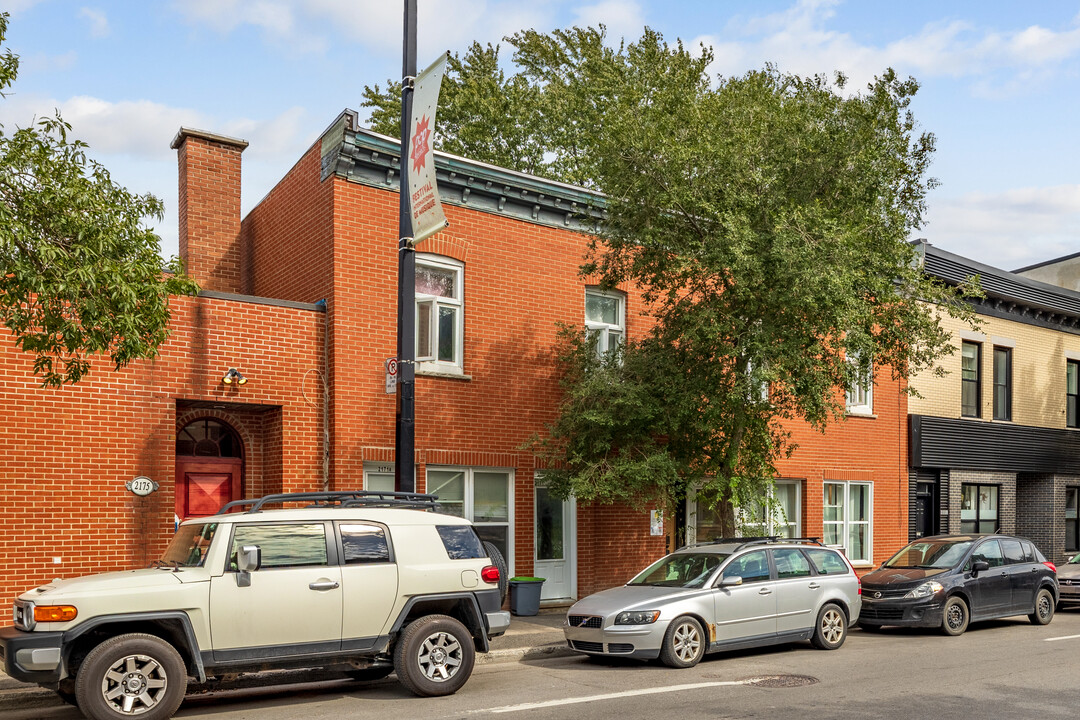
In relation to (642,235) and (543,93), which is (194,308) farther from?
(543,93)

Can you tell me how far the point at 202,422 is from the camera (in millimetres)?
15477

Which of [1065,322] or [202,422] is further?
[1065,322]

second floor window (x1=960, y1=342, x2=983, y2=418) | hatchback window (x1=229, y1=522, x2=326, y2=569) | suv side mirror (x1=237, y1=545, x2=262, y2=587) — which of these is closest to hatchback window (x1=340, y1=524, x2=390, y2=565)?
hatchback window (x1=229, y1=522, x2=326, y2=569)

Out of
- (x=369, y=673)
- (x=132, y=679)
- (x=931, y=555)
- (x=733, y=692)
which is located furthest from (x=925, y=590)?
(x=132, y=679)

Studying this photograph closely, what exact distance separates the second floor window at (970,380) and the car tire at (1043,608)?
838 cm

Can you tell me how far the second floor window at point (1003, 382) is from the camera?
26.1m

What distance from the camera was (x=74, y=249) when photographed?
9453mm

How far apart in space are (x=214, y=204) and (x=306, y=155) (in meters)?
2.13

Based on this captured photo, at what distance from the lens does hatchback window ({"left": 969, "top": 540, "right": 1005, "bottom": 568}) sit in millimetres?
16484

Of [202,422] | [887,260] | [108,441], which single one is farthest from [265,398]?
[887,260]

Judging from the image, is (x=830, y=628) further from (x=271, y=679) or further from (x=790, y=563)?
(x=271, y=679)

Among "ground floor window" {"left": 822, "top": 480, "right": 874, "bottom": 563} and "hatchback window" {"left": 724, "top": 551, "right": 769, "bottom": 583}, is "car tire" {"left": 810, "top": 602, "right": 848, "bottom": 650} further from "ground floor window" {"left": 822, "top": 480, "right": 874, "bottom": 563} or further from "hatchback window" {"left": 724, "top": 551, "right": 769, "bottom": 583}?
"ground floor window" {"left": 822, "top": 480, "right": 874, "bottom": 563}

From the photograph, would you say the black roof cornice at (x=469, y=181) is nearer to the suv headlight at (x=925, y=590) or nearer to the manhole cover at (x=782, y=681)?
the suv headlight at (x=925, y=590)

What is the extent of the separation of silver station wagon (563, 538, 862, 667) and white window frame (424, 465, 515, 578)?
389cm
